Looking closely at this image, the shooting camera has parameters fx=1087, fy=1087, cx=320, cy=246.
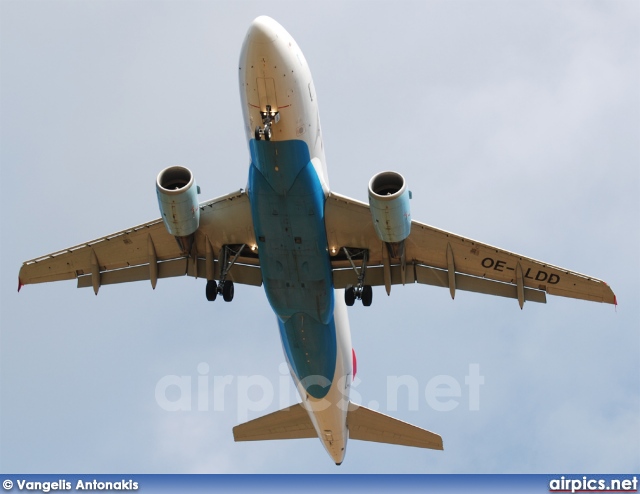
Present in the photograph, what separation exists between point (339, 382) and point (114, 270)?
25.0 feet

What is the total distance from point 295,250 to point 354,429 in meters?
9.63

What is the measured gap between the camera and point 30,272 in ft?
105

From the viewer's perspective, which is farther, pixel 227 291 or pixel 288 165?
pixel 227 291

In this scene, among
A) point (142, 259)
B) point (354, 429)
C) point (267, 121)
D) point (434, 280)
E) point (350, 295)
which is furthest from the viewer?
point (354, 429)

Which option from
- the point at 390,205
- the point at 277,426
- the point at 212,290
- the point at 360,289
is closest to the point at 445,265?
the point at 360,289

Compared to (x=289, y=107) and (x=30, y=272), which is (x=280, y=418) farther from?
(x=289, y=107)

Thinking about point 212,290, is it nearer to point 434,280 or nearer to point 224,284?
point 224,284

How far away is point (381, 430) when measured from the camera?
120 feet

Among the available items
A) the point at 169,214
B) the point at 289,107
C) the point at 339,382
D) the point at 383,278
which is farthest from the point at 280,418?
the point at 289,107

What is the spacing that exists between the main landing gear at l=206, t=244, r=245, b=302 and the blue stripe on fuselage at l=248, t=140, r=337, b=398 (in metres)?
1.29

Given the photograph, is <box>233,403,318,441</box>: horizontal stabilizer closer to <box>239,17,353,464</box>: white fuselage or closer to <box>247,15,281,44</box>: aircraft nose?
<box>239,17,353,464</box>: white fuselage

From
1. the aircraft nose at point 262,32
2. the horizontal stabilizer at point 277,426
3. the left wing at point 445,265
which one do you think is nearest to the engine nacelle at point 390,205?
the left wing at point 445,265

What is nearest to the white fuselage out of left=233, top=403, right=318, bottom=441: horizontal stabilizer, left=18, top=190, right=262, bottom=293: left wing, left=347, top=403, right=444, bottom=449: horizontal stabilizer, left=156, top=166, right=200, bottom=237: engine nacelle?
left=156, top=166, right=200, bottom=237: engine nacelle

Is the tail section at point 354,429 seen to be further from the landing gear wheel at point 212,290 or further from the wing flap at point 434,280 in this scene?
Answer: the landing gear wheel at point 212,290
